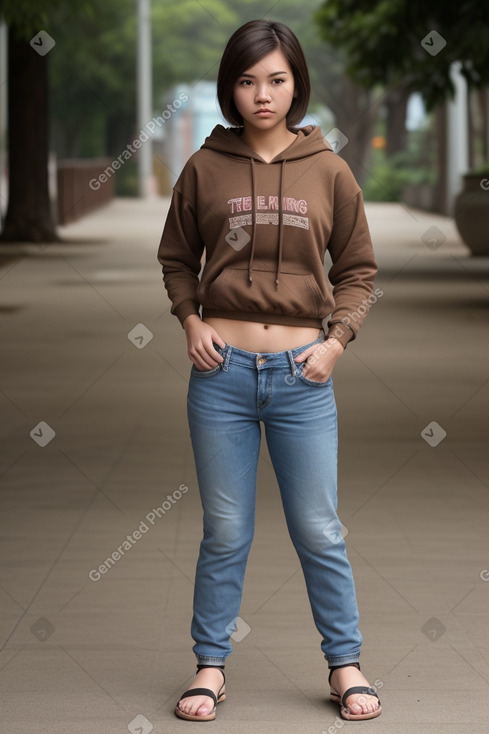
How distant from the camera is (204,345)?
384 cm

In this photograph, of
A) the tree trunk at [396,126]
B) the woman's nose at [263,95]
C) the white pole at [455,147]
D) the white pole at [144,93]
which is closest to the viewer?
the woman's nose at [263,95]

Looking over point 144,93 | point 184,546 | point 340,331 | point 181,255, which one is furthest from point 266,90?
point 144,93

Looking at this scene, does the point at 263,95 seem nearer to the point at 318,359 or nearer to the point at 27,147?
the point at 318,359

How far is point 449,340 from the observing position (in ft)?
42.0

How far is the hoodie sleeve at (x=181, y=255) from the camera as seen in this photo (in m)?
3.95

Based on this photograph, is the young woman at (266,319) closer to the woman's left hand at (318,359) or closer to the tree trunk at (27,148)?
the woman's left hand at (318,359)

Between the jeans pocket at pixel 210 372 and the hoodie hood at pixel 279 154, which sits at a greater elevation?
the hoodie hood at pixel 279 154

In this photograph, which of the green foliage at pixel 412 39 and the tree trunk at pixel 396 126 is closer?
the green foliage at pixel 412 39

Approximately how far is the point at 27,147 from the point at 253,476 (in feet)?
76.5

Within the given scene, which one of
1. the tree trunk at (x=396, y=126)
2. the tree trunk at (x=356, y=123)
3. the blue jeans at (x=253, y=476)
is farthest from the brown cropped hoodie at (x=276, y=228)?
the tree trunk at (x=396, y=126)

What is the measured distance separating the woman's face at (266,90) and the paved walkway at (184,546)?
1.51 meters

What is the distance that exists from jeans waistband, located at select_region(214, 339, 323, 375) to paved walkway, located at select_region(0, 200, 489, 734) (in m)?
0.90

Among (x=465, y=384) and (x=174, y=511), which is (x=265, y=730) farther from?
(x=465, y=384)

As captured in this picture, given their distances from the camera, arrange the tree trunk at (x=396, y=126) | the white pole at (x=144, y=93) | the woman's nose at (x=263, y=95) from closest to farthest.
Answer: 1. the woman's nose at (x=263, y=95)
2. the white pole at (x=144, y=93)
3. the tree trunk at (x=396, y=126)
